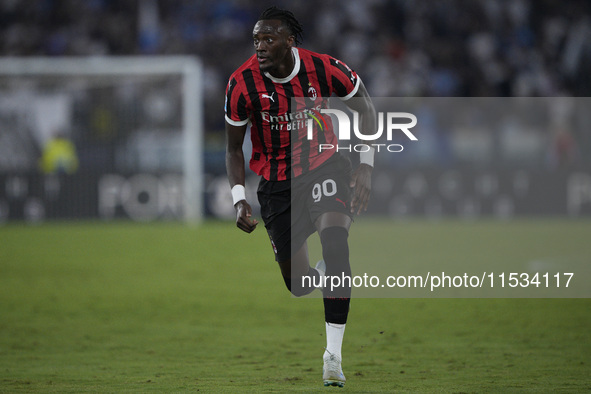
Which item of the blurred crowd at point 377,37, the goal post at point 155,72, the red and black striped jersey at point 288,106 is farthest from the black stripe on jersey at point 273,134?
the blurred crowd at point 377,37

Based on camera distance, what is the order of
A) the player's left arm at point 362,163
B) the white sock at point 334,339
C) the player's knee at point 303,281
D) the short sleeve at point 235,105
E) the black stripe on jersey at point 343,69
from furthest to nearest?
the player's knee at point 303,281, the black stripe on jersey at point 343,69, the short sleeve at point 235,105, the player's left arm at point 362,163, the white sock at point 334,339

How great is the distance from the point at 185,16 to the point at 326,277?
1816 cm

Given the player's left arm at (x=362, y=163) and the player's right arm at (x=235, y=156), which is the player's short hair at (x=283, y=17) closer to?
the player's left arm at (x=362, y=163)

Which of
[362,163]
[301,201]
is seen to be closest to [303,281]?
[301,201]

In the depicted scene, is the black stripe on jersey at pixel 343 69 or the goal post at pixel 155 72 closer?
the black stripe on jersey at pixel 343 69

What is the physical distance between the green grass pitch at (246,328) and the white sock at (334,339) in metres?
0.22

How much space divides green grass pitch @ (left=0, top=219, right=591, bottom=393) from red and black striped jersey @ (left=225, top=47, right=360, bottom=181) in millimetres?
1315

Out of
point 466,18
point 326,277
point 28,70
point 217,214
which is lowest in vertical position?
point 326,277

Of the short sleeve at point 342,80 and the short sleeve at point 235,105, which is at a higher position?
the short sleeve at point 342,80

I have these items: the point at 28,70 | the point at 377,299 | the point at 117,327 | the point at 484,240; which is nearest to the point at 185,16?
the point at 28,70

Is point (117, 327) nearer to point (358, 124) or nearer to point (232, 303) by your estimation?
point (232, 303)

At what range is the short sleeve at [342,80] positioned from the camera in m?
5.58

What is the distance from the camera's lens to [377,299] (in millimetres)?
9641

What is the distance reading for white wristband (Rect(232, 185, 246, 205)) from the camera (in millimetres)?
5523
